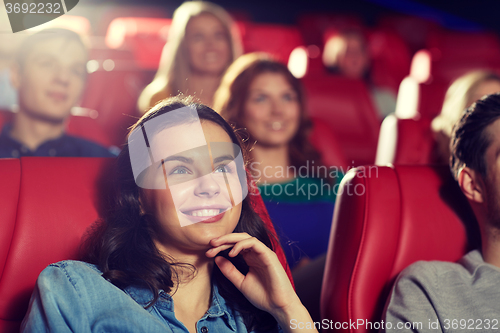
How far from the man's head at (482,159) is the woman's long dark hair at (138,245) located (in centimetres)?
48

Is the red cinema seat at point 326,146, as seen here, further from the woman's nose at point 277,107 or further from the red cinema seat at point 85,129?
the red cinema seat at point 85,129

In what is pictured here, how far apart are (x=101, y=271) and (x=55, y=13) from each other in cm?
79

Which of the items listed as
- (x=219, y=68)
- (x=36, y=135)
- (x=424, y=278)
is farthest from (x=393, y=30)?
(x=424, y=278)

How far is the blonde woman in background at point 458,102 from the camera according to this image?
183 cm

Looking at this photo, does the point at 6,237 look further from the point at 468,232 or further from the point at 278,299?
the point at 468,232

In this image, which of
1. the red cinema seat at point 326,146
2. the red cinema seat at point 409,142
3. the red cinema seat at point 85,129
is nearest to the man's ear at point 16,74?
the red cinema seat at point 85,129

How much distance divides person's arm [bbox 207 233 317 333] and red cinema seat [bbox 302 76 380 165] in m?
1.58

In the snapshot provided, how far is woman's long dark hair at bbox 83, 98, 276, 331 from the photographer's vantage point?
835 mm

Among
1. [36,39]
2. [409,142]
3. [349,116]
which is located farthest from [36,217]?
[349,116]

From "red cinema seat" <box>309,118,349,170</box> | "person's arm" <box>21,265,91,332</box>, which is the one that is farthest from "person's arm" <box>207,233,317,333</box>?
"red cinema seat" <box>309,118,349,170</box>

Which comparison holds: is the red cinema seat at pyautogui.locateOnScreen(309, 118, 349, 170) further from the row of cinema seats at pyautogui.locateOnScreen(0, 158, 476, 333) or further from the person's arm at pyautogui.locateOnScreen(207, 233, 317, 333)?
the person's arm at pyautogui.locateOnScreen(207, 233, 317, 333)

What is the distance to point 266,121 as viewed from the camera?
1.73 meters

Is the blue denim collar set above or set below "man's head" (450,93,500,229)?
below

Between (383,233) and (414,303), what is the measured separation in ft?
0.51
